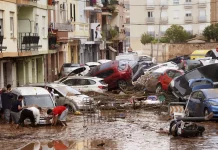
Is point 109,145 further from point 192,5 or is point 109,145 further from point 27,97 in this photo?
point 192,5

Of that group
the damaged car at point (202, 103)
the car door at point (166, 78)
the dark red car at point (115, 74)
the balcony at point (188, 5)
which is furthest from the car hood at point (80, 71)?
the balcony at point (188, 5)

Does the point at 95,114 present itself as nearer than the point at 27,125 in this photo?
No

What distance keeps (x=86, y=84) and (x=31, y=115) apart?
1281 centimetres

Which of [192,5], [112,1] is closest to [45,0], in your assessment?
[112,1]

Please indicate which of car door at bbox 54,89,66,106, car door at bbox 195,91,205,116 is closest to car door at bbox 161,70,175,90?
car door at bbox 54,89,66,106

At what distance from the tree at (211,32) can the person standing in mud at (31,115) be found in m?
73.0

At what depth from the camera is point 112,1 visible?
288 feet

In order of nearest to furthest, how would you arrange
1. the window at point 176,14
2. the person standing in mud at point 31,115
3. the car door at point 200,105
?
the person standing in mud at point 31,115, the car door at point 200,105, the window at point 176,14

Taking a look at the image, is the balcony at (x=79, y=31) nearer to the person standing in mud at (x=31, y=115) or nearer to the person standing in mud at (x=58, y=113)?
the person standing in mud at (x=58, y=113)

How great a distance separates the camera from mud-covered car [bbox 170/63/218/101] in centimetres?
3200

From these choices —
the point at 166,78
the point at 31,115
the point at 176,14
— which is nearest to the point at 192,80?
the point at 166,78

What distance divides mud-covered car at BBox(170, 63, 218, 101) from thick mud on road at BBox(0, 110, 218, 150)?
213 inches

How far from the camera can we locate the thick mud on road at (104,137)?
19.8 metres

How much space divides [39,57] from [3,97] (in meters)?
20.2
